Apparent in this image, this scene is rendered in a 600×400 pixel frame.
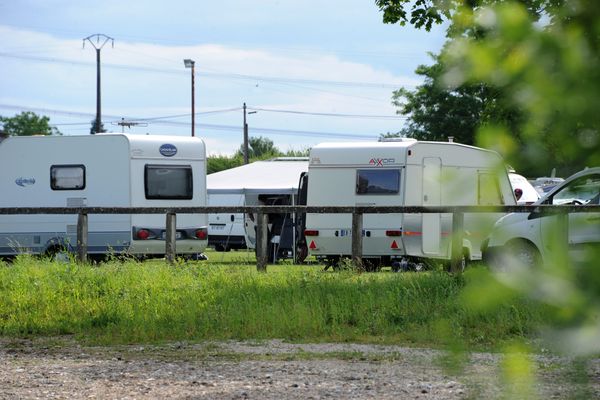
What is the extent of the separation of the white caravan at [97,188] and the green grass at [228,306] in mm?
8784

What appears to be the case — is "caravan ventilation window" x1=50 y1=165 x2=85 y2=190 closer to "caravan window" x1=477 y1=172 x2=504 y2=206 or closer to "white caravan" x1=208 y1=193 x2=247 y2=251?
"white caravan" x1=208 y1=193 x2=247 y2=251

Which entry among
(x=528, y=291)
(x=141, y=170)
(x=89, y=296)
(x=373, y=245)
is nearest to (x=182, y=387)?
(x=89, y=296)

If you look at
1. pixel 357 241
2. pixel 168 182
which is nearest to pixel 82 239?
pixel 357 241

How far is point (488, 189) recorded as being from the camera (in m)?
1.20

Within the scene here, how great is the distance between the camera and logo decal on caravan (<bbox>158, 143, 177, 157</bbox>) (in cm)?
2205

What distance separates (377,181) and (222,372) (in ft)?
45.2

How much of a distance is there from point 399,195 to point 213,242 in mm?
12752

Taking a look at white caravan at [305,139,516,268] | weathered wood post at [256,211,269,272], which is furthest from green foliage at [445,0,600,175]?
white caravan at [305,139,516,268]

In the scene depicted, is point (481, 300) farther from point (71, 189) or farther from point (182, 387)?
point (71, 189)

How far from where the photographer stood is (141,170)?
70.8ft

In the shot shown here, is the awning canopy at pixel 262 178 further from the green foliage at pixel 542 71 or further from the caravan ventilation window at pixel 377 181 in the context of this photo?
the green foliage at pixel 542 71

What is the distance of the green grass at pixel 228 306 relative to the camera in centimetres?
909

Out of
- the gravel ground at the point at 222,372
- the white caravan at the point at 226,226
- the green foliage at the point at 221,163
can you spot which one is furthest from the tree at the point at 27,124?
the gravel ground at the point at 222,372

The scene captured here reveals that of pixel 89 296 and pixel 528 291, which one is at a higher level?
pixel 528 291
